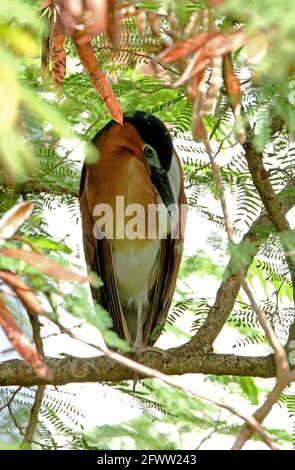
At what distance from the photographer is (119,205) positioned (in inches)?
154

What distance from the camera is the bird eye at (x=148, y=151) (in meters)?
3.69

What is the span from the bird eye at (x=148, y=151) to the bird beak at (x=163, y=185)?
66 mm

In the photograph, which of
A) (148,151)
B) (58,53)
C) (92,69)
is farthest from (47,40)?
(148,151)

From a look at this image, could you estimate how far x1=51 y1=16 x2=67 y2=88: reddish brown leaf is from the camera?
66.3 inches

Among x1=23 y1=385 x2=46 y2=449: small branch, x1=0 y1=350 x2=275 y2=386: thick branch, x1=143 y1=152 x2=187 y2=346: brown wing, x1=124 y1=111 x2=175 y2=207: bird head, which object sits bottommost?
x1=23 y1=385 x2=46 y2=449: small branch

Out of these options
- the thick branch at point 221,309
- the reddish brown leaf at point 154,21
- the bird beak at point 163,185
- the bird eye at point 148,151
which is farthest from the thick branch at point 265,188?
the bird eye at point 148,151

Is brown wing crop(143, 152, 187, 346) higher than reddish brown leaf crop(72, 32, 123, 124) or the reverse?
the reverse

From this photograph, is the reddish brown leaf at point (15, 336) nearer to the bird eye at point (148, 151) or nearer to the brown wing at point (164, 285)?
the brown wing at point (164, 285)

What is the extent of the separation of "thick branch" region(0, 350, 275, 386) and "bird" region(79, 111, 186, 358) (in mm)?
556

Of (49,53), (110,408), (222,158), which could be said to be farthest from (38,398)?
(49,53)

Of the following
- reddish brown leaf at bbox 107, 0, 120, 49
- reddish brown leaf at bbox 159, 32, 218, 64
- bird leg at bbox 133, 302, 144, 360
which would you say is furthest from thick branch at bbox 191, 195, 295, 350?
reddish brown leaf at bbox 159, 32, 218, 64

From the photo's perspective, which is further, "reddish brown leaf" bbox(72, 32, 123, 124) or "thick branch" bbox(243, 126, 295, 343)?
"thick branch" bbox(243, 126, 295, 343)

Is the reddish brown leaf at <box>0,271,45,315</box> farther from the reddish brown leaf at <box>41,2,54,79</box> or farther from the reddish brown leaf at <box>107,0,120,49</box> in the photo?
the reddish brown leaf at <box>41,2,54,79</box>
